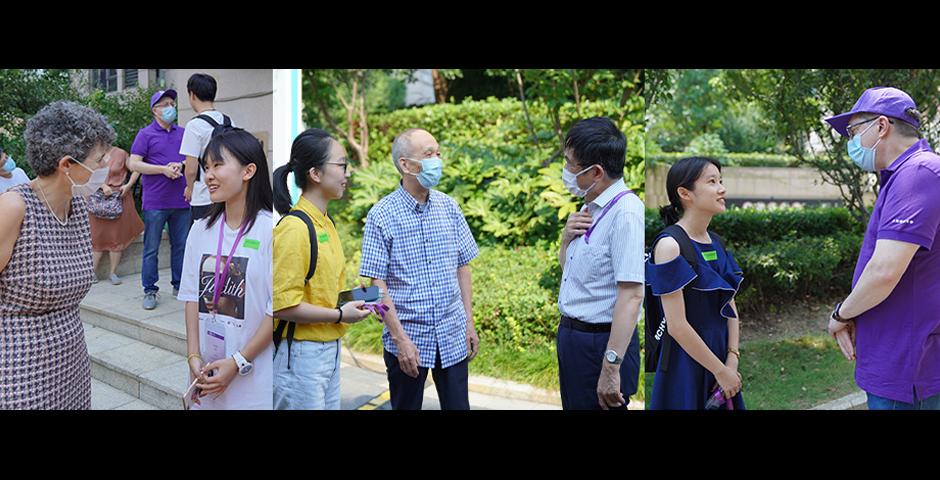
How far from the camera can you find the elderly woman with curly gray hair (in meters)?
2.12

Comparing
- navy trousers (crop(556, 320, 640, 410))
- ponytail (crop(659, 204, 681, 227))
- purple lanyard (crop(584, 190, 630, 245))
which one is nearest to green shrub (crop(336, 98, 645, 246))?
ponytail (crop(659, 204, 681, 227))

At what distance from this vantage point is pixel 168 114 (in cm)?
257

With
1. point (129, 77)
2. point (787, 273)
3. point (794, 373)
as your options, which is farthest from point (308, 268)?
point (787, 273)

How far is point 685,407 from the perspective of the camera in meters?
2.42

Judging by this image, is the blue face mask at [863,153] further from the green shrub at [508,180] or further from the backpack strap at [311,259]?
the backpack strap at [311,259]

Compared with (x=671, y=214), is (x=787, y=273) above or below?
below

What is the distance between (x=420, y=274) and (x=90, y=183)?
1.31 meters

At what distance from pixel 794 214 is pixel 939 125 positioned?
1124 mm

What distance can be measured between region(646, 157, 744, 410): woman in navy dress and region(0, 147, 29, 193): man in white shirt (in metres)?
2.59

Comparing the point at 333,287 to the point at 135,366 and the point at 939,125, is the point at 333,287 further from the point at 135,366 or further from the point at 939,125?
the point at 939,125

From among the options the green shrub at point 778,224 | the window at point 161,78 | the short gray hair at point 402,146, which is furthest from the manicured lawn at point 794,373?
the window at point 161,78

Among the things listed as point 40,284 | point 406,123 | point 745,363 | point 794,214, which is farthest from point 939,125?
point 40,284

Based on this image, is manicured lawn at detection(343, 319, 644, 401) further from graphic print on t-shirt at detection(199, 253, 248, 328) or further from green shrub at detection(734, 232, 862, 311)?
green shrub at detection(734, 232, 862, 311)

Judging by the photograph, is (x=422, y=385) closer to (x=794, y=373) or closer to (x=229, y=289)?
(x=229, y=289)
